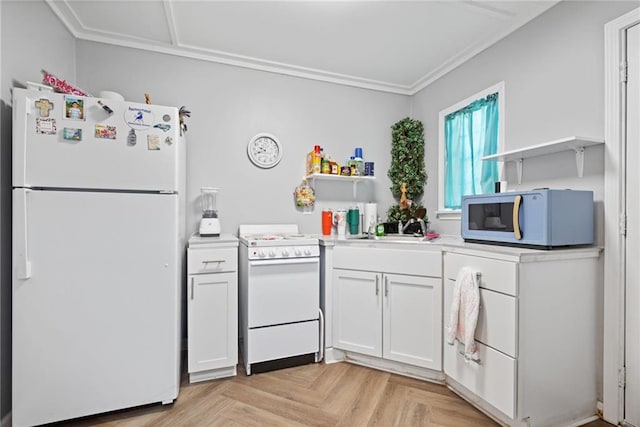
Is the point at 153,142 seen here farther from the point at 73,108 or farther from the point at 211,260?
the point at 211,260

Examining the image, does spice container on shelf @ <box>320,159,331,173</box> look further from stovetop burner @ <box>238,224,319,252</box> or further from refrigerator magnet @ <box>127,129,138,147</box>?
refrigerator magnet @ <box>127,129,138,147</box>

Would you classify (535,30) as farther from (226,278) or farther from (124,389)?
(124,389)

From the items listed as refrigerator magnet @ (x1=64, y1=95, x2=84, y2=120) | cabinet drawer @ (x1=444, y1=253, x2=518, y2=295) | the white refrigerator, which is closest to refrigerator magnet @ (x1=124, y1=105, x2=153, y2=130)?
the white refrigerator

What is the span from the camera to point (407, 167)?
321 centimetres

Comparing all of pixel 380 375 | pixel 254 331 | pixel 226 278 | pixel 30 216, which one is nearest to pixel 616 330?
pixel 380 375

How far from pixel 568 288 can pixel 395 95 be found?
2.49m

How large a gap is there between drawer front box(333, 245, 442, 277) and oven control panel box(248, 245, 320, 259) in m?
0.20

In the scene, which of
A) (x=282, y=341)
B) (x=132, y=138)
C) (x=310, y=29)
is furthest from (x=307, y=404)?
(x=310, y=29)

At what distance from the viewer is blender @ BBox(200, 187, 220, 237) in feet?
8.06

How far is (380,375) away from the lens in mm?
2254

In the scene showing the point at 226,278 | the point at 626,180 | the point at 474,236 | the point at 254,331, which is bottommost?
the point at 254,331

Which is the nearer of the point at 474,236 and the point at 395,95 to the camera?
A: the point at 474,236

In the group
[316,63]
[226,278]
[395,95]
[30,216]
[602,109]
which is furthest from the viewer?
[395,95]

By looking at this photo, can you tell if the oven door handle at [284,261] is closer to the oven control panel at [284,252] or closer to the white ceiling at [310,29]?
the oven control panel at [284,252]
